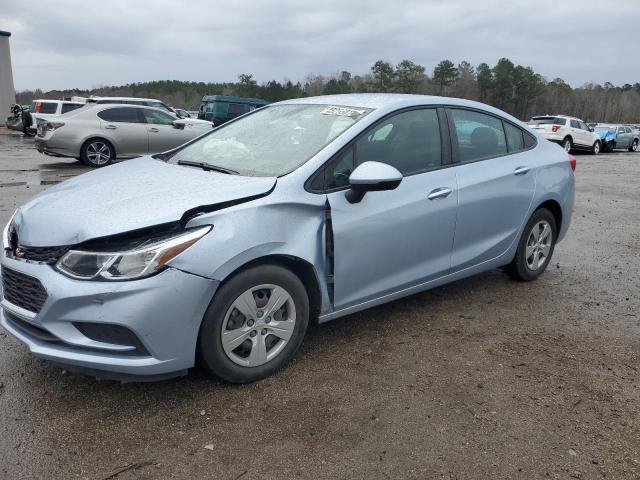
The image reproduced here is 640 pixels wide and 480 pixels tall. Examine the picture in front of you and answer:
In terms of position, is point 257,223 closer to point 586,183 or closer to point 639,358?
point 639,358

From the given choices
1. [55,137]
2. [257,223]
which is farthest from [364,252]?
[55,137]

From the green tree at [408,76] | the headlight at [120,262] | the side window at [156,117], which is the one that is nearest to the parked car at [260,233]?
the headlight at [120,262]

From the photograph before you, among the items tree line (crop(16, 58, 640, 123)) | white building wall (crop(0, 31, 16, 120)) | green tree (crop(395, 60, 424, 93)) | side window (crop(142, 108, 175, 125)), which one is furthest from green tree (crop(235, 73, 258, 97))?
side window (crop(142, 108, 175, 125))

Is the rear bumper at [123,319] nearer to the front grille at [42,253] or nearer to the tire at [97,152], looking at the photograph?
the front grille at [42,253]

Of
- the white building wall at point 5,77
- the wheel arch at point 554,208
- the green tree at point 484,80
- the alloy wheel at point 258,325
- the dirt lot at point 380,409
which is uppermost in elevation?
the green tree at point 484,80

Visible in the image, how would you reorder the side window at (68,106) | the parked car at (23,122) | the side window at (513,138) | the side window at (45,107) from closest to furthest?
the side window at (513,138) < the side window at (68,106) < the side window at (45,107) < the parked car at (23,122)

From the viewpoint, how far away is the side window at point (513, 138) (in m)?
4.55

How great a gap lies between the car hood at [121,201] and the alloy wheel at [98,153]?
1004 cm

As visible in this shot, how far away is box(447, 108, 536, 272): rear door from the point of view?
158 inches

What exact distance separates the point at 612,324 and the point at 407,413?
219 cm

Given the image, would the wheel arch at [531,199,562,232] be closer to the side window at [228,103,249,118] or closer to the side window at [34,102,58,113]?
the side window at [228,103,249,118]

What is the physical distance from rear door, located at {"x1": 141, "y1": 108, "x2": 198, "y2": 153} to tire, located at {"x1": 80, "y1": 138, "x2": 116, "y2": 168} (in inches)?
38.0

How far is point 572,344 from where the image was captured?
145 inches

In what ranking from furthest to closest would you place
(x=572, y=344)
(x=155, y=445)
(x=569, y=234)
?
(x=569, y=234)
(x=572, y=344)
(x=155, y=445)
